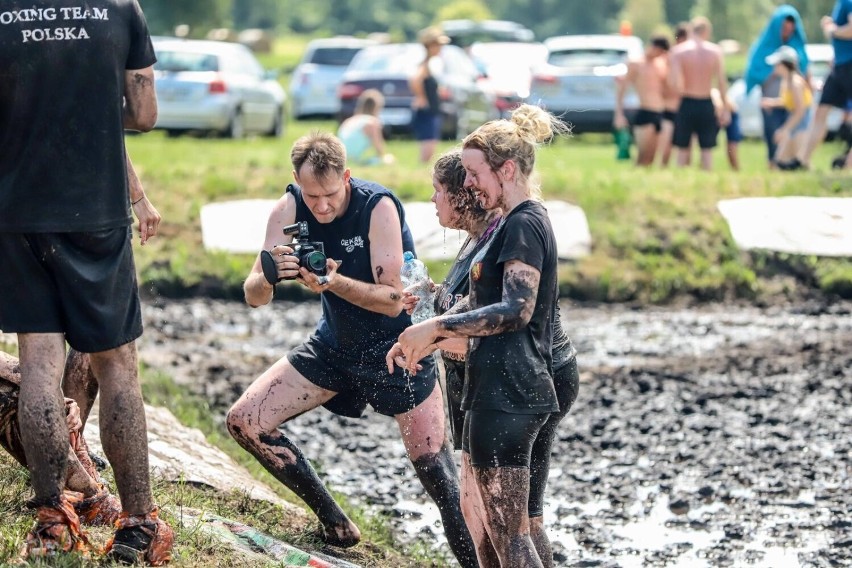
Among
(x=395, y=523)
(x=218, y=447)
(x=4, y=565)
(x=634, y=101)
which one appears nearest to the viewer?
(x=4, y=565)

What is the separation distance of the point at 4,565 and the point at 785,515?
13.1ft

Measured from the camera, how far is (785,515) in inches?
280

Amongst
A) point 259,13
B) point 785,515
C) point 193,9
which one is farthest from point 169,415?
point 259,13

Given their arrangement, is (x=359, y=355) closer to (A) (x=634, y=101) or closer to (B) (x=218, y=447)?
(B) (x=218, y=447)

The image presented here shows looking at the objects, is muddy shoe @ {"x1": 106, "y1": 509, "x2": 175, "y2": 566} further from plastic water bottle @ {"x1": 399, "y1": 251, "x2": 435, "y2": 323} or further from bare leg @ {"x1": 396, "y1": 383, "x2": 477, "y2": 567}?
plastic water bottle @ {"x1": 399, "y1": 251, "x2": 435, "y2": 323}

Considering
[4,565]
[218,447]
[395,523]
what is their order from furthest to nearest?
[218,447] → [395,523] → [4,565]

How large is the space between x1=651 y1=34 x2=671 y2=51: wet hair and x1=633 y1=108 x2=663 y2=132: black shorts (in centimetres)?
76

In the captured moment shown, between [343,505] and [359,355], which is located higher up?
[359,355]

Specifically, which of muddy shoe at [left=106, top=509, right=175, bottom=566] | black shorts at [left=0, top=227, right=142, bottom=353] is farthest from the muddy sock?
black shorts at [left=0, top=227, right=142, bottom=353]

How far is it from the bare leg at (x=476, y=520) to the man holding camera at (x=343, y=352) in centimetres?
50

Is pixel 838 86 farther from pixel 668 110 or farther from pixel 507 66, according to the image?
pixel 507 66

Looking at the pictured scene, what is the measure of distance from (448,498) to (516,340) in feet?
3.83

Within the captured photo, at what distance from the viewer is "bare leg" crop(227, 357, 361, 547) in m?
5.97

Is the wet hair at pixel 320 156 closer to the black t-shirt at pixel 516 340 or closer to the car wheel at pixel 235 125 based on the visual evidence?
the black t-shirt at pixel 516 340
